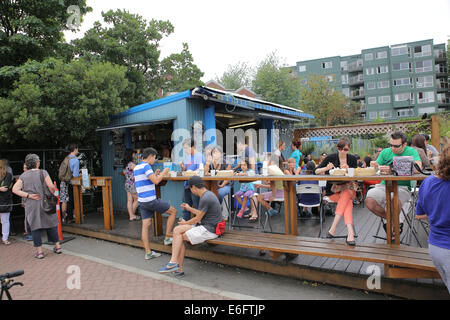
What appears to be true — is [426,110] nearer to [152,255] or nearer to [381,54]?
[381,54]

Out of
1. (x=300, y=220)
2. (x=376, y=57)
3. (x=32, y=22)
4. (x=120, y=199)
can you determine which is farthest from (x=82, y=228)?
(x=376, y=57)

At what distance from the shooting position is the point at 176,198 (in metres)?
7.20

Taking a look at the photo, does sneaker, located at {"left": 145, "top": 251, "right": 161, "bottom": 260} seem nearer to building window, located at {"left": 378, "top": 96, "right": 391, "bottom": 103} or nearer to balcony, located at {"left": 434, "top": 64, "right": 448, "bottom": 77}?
building window, located at {"left": 378, "top": 96, "right": 391, "bottom": 103}

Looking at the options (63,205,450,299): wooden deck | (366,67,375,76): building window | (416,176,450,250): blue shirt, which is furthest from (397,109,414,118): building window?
(416,176,450,250): blue shirt

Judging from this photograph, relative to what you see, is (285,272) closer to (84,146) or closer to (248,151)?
(248,151)

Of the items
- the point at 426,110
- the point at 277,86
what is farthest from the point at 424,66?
the point at 277,86

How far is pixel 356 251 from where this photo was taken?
133 inches

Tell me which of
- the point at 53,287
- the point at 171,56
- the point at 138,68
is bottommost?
the point at 53,287

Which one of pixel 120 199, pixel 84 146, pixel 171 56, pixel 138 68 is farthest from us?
pixel 171 56

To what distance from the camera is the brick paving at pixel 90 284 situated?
364cm

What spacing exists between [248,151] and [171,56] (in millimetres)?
9487

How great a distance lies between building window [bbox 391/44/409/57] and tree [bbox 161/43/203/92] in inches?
1596

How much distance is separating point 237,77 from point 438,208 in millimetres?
44381

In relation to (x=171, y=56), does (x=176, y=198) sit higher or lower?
lower
